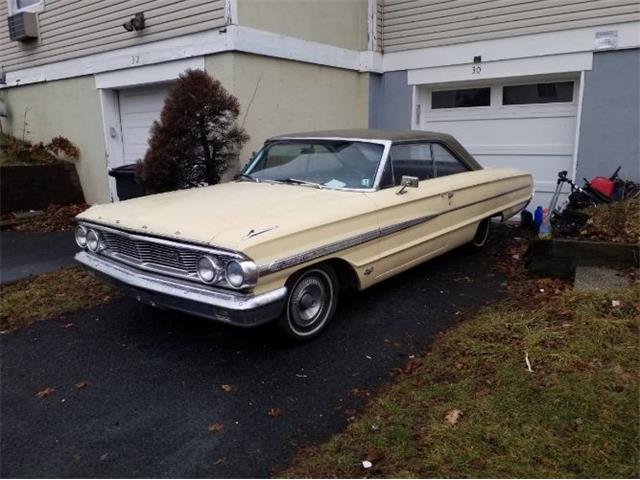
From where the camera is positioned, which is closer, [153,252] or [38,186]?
[153,252]

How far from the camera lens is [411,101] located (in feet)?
29.1

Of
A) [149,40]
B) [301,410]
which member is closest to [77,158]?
[149,40]

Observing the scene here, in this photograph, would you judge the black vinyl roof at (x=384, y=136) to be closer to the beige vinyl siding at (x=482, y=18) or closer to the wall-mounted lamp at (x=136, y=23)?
the beige vinyl siding at (x=482, y=18)

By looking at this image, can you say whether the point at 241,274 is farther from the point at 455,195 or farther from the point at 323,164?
the point at 455,195

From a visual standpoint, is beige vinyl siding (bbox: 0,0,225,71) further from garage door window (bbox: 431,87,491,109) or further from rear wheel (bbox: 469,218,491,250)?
rear wheel (bbox: 469,218,491,250)

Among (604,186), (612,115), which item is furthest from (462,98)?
(604,186)

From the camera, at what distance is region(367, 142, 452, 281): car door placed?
4.23 meters

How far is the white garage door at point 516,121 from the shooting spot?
7.74 meters

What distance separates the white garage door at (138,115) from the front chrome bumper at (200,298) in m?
5.24

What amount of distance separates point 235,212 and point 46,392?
162cm

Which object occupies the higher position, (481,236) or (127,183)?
(127,183)

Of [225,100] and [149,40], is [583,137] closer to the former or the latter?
[225,100]

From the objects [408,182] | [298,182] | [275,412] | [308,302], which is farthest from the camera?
[298,182]

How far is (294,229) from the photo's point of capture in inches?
134
